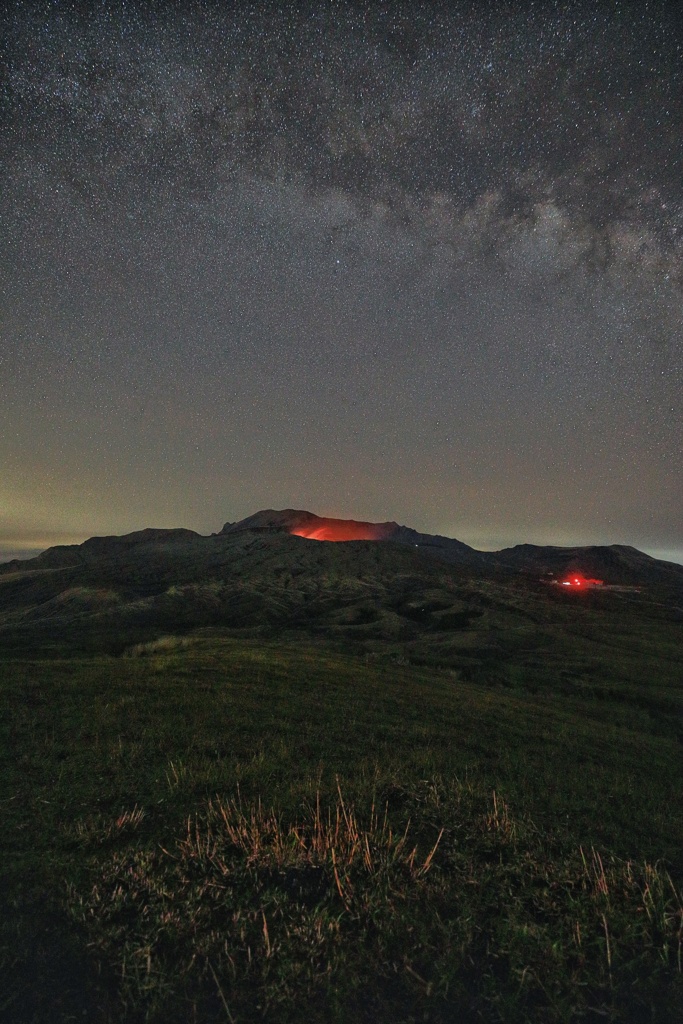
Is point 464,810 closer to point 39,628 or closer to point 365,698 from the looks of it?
point 365,698

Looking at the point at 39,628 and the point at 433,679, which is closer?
the point at 433,679

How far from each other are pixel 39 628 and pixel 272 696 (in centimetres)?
5071

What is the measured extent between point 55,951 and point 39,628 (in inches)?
2441

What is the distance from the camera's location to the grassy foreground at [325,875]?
19.3ft

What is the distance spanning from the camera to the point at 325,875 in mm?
7988

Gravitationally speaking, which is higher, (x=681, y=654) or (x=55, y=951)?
(x=55, y=951)

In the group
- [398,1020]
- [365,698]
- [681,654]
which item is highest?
[398,1020]

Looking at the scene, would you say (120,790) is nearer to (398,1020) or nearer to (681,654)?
(398,1020)

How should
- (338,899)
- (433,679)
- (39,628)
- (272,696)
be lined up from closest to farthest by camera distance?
(338,899), (272,696), (433,679), (39,628)

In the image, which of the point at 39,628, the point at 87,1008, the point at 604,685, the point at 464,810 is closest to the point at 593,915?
the point at 464,810

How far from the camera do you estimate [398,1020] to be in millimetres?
5512

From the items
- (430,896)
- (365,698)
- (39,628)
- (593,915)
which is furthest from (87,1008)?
(39,628)

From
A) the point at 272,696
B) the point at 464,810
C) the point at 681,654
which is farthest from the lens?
the point at 681,654

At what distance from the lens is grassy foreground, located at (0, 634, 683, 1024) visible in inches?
232
